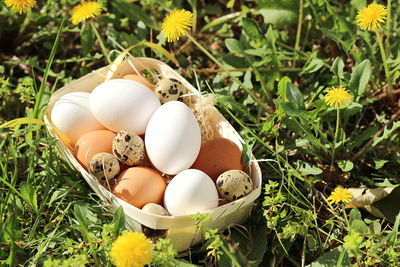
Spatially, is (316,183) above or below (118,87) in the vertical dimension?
below

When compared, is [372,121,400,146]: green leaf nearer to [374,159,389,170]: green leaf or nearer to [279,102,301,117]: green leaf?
[374,159,389,170]: green leaf

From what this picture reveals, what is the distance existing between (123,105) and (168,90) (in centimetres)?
17

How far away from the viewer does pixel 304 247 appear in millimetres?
1505

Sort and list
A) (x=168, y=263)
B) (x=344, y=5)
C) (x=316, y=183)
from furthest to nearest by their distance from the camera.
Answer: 1. (x=344, y=5)
2. (x=316, y=183)
3. (x=168, y=263)

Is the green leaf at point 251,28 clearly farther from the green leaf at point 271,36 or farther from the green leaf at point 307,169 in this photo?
the green leaf at point 307,169

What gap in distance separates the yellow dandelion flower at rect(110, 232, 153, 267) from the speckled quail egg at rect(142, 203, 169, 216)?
172 mm

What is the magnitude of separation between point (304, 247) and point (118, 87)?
0.72 metres

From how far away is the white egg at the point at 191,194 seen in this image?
4.59 feet

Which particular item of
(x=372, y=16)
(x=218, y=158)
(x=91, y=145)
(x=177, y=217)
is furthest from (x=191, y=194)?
(x=372, y=16)

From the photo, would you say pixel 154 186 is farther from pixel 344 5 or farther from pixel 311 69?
pixel 344 5

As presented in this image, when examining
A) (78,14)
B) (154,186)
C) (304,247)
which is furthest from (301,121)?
(78,14)

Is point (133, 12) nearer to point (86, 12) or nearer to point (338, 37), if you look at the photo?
point (86, 12)

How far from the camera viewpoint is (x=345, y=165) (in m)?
1.61

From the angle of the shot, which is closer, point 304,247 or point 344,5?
point 304,247
